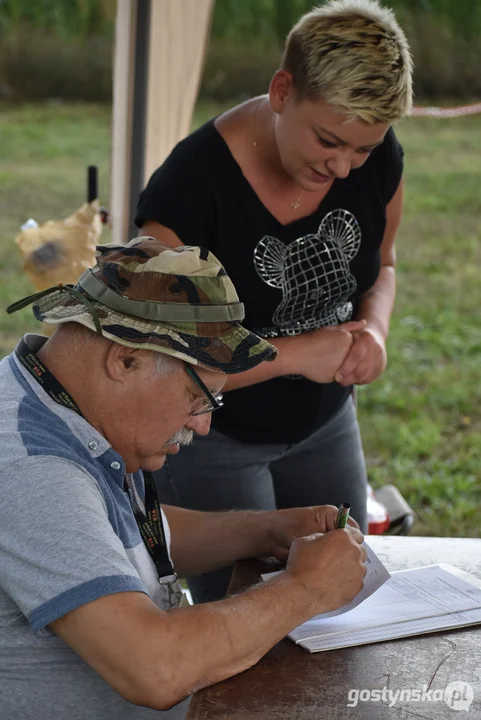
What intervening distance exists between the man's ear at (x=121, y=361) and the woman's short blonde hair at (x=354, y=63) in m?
0.81

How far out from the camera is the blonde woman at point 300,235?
219 cm

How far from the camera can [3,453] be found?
5.23ft

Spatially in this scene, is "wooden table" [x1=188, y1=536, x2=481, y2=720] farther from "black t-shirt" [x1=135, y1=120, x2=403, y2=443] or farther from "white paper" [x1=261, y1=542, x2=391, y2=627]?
"black t-shirt" [x1=135, y1=120, x2=403, y2=443]

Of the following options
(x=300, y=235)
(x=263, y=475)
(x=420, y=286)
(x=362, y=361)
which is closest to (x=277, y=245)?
(x=300, y=235)

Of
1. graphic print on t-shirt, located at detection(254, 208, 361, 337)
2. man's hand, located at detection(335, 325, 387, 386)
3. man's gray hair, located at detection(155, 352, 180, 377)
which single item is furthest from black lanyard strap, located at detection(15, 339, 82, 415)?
man's hand, located at detection(335, 325, 387, 386)

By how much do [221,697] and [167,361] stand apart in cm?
54

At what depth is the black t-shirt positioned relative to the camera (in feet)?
7.61

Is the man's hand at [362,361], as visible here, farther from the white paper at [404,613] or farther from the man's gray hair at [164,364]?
the man's gray hair at [164,364]

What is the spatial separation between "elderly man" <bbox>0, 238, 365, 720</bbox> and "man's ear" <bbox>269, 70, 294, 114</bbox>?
2.15 feet

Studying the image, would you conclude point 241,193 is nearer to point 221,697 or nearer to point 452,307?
point 221,697

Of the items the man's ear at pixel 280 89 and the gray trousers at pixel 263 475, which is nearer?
the man's ear at pixel 280 89

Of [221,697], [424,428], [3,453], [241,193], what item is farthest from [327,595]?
[424,428]

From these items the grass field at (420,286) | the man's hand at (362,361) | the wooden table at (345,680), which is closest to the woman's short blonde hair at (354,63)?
the man's hand at (362,361)

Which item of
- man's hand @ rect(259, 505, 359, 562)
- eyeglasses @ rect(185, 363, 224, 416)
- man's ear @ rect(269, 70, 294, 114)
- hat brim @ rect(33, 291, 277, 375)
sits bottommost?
man's hand @ rect(259, 505, 359, 562)
